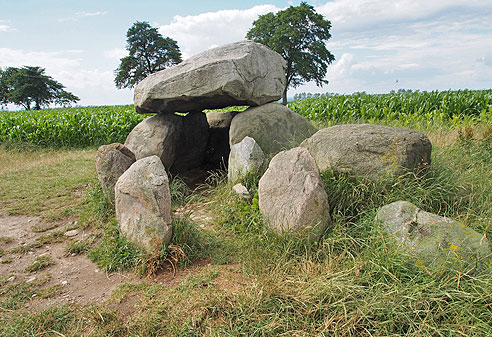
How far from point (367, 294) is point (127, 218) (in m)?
2.59

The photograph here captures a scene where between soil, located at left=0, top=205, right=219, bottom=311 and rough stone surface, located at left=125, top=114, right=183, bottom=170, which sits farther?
rough stone surface, located at left=125, top=114, right=183, bottom=170

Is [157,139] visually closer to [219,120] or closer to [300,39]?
[219,120]

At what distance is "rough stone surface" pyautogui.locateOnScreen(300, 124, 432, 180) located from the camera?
419 cm

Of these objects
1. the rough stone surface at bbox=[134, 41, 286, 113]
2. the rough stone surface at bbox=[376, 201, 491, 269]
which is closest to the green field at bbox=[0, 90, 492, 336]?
the rough stone surface at bbox=[376, 201, 491, 269]

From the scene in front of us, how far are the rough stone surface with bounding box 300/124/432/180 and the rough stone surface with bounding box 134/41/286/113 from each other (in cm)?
195

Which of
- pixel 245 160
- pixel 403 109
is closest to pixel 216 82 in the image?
pixel 245 160

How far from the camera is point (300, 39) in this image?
31.4 m

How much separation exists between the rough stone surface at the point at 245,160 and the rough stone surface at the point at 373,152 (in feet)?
3.02

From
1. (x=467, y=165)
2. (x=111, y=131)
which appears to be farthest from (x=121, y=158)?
(x=111, y=131)

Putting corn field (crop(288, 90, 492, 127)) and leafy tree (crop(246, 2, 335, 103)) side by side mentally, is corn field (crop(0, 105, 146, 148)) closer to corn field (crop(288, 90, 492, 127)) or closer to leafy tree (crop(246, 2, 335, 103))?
corn field (crop(288, 90, 492, 127))

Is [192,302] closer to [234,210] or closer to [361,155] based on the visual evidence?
[234,210]

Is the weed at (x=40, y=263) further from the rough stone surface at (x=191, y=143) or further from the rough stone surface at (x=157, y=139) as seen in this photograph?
the rough stone surface at (x=191, y=143)

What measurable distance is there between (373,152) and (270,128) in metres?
2.22

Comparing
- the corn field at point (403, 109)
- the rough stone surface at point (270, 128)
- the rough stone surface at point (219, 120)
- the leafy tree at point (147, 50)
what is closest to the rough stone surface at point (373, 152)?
the rough stone surface at point (270, 128)
